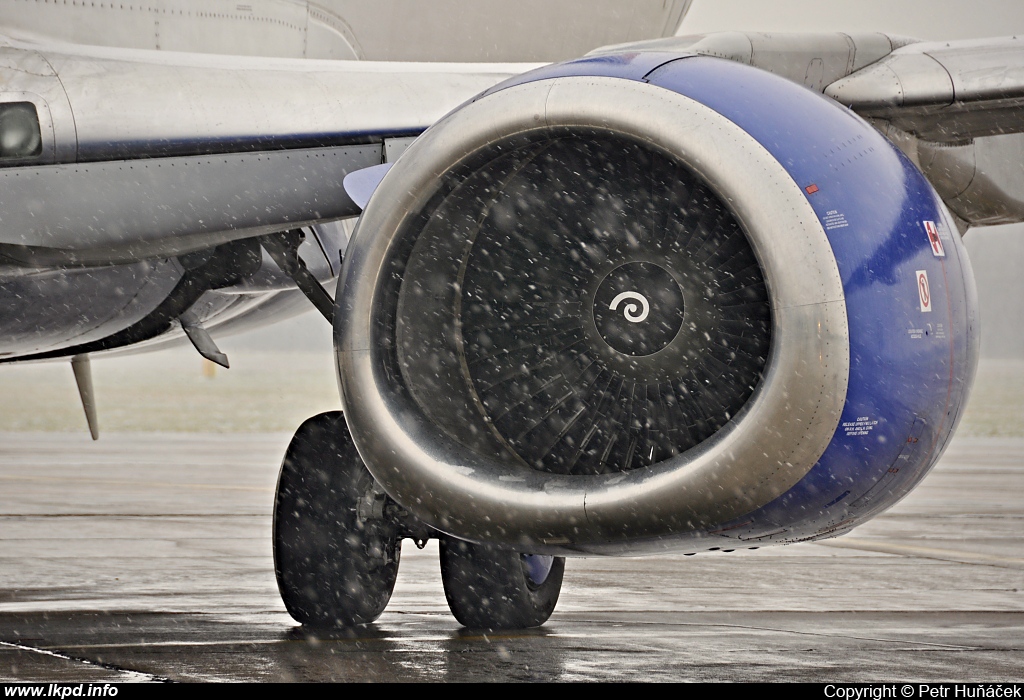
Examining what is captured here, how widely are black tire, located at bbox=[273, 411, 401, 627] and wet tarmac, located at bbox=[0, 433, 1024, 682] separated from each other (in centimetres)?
18

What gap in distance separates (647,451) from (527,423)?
0.42 meters

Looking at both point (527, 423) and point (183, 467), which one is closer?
point (527, 423)

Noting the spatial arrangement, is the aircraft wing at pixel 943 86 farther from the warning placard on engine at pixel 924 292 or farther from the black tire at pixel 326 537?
the black tire at pixel 326 537

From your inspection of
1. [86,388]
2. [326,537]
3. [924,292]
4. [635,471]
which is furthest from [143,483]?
[924,292]

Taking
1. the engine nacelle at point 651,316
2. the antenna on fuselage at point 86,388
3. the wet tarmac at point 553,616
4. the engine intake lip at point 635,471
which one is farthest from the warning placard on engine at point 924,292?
the antenna on fuselage at point 86,388

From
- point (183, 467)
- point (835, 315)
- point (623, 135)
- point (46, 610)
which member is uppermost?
point (623, 135)

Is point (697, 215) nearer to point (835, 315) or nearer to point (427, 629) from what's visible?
point (835, 315)

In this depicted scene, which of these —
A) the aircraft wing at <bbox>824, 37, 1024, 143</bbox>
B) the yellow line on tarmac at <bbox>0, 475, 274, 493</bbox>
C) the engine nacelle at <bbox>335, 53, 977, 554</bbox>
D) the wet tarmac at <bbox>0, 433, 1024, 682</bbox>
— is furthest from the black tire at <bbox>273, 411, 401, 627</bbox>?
the yellow line on tarmac at <bbox>0, 475, 274, 493</bbox>

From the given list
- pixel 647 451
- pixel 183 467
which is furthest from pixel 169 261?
pixel 183 467

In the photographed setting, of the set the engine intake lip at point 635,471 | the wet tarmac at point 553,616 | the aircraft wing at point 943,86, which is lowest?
the wet tarmac at point 553,616

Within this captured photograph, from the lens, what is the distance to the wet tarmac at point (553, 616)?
4746 mm

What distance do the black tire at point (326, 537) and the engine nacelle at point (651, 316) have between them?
5.06ft

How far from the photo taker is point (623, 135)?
3873mm
